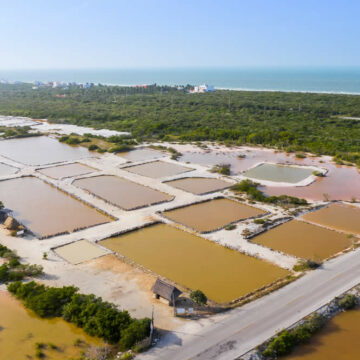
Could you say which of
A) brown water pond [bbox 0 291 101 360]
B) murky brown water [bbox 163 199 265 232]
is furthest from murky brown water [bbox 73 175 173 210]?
brown water pond [bbox 0 291 101 360]

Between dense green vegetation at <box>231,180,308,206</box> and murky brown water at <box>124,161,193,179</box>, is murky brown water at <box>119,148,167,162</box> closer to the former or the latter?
murky brown water at <box>124,161,193,179</box>

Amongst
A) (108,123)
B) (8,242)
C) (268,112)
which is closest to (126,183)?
(8,242)

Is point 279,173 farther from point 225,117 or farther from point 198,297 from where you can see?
point 225,117

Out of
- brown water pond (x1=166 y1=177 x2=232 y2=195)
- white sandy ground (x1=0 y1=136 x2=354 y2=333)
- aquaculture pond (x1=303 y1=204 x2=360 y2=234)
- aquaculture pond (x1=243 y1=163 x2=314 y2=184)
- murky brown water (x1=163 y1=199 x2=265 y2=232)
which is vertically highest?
aquaculture pond (x1=243 y1=163 x2=314 y2=184)

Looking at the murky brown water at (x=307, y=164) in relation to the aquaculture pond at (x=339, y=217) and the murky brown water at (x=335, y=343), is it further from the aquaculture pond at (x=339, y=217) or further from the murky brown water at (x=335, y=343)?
the murky brown water at (x=335, y=343)

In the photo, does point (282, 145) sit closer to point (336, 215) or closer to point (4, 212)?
point (336, 215)

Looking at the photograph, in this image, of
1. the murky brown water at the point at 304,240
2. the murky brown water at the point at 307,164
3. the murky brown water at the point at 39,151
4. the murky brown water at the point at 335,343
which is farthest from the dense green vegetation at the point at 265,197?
the murky brown water at the point at 39,151

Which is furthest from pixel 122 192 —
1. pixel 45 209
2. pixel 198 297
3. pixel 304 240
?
pixel 198 297
